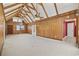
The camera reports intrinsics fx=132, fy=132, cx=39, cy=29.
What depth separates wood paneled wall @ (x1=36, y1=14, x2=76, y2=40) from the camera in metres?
7.85

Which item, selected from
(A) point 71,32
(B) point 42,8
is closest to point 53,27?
(B) point 42,8

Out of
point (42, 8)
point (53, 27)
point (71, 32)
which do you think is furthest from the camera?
point (53, 27)

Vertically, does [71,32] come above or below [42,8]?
below

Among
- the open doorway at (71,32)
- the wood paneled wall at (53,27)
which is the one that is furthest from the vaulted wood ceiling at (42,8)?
the open doorway at (71,32)

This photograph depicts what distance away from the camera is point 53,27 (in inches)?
370

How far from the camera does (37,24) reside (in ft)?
40.3

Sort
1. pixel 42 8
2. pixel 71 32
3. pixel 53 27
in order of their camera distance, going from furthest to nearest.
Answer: pixel 53 27, pixel 42 8, pixel 71 32

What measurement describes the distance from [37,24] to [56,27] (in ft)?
12.0

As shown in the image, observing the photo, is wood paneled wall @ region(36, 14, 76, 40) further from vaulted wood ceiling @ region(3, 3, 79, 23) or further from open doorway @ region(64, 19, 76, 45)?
vaulted wood ceiling @ region(3, 3, 79, 23)

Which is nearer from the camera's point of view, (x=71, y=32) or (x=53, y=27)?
(x=71, y=32)

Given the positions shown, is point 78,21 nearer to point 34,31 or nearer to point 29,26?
point 34,31

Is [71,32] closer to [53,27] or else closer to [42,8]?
[42,8]

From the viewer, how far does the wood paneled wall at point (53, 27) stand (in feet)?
25.8

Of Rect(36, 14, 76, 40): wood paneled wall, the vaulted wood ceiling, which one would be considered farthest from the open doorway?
the vaulted wood ceiling
